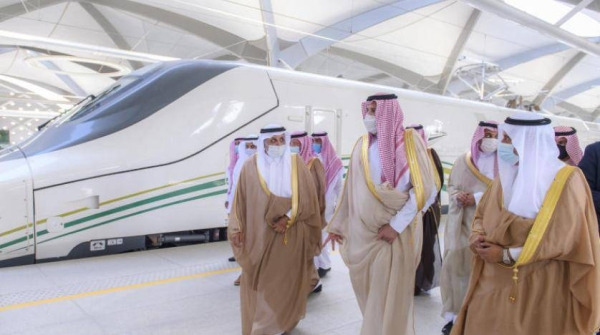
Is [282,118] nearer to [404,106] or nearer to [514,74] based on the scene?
[404,106]

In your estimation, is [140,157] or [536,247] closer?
[536,247]

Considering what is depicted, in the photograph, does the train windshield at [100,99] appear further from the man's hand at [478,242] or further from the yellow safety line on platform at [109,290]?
the man's hand at [478,242]

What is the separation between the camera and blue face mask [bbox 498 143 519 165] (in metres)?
2.23

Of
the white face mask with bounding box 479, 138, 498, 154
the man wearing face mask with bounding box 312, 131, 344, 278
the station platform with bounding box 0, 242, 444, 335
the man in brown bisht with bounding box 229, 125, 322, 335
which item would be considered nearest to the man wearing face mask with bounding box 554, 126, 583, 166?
the white face mask with bounding box 479, 138, 498, 154

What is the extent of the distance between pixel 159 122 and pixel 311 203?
8.87ft

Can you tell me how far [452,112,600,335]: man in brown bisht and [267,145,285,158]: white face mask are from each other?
5.42ft

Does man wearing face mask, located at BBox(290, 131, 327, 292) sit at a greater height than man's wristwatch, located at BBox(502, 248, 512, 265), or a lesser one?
greater

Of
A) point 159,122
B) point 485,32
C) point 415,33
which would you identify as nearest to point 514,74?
point 485,32

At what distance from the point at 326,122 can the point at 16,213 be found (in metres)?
4.08

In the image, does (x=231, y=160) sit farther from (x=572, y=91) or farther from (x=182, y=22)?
(x=572, y=91)

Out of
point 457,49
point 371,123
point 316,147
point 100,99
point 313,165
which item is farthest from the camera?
point 457,49

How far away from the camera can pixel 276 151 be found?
11.3ft

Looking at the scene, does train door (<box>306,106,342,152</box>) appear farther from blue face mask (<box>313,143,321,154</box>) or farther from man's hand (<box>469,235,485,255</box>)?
man's hand (<box>469,235,485,255</box>)

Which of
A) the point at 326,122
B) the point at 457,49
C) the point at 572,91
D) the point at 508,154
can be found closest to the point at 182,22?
the point at 326,122
